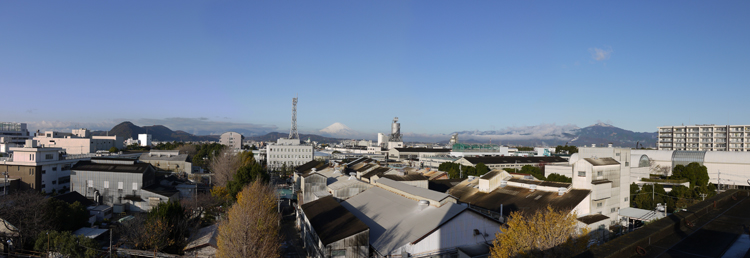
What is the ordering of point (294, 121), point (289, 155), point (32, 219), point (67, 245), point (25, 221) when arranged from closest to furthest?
point (67, 245) → point (25, 221) → point (32, 219) → point (289, 155) → point (294, 121)

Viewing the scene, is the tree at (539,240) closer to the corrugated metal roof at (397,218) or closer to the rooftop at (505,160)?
the corrugated metal roof at (397,218)

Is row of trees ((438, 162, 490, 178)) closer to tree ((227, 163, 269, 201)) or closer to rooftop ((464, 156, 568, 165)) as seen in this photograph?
rooftop ((464, 156, 568, 165))

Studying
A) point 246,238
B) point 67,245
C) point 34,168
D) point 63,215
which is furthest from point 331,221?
point 34,168

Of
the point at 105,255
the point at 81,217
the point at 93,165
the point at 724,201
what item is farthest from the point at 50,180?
the point at 724,201

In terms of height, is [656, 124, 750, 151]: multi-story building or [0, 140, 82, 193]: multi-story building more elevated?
[656, 124, 750, 151]: multi-story building

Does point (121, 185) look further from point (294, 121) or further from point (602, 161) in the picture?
point (294, 121)

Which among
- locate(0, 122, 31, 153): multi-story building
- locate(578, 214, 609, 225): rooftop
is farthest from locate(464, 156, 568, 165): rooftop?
locate(0, 122, 31, 153): multi-story building

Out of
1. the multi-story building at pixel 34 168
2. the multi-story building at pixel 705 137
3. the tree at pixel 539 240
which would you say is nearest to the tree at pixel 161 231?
the tree at pixel 539 240
